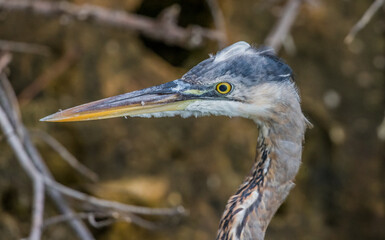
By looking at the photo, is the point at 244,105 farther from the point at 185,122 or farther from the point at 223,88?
the point at 185,122

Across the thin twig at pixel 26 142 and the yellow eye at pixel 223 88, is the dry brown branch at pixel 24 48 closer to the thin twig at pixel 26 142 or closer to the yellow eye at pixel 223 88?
the thin twig at pixel 26 142

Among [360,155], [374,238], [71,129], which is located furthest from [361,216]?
[71,129]

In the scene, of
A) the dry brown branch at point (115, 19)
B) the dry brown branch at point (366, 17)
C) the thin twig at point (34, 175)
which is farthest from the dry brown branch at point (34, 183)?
the dry brown branch at point (366, 17)

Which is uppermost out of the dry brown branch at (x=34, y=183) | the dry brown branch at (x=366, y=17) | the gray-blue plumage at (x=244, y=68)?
the dry brown branch at (x=366, y=17)

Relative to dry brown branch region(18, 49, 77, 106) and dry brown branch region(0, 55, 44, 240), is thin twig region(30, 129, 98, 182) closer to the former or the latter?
dry brown branch region(0, 55, 44, 240)

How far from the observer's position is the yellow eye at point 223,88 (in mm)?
1431

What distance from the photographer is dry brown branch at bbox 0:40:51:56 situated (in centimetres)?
239

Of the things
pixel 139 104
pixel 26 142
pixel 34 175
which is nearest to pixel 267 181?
pixel 139 104

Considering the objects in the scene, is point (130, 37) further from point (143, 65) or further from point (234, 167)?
point (234, 167)

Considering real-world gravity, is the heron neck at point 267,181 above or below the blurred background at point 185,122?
below

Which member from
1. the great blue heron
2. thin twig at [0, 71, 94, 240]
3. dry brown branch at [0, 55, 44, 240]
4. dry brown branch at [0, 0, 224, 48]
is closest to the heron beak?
the great blue heron

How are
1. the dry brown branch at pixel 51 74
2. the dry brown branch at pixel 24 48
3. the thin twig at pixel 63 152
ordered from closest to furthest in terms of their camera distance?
1. the thin twig at pixel 63 152
2. the dry brown branch at pixel 24 48
3. the dry brown branch at pixel 51 74

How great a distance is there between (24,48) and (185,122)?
2.97 ft

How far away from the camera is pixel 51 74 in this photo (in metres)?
2.80
